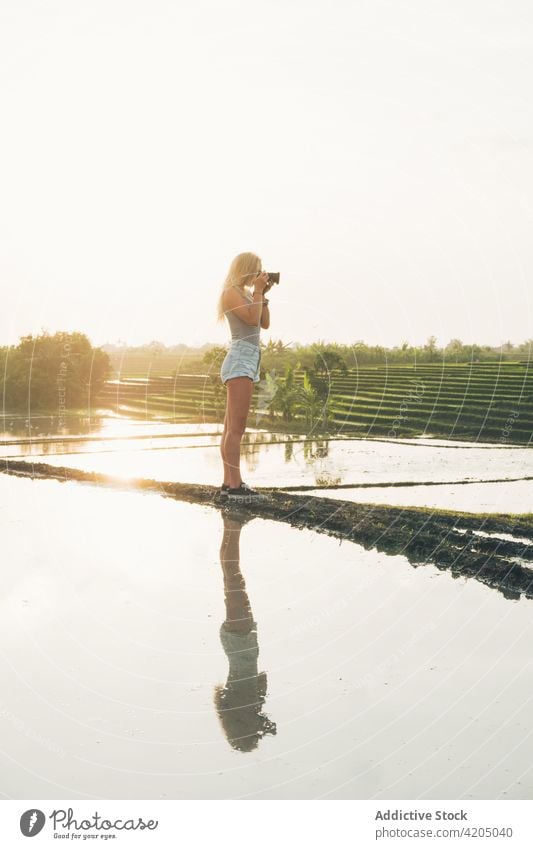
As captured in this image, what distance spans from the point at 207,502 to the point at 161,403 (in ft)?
49.8

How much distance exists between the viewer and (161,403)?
2431 centimetres

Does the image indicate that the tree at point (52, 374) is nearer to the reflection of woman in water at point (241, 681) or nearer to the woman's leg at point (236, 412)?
the woman's leg at point (236, 412)

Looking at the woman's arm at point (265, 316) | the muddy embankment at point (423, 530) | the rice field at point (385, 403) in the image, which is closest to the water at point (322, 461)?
the rice field at point (385, 403)

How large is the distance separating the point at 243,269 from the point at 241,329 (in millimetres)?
472

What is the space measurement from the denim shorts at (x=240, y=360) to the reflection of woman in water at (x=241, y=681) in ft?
5.13

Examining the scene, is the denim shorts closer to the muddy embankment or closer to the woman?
the woman

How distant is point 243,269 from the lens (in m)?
6.79

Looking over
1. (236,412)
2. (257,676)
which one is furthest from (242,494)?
(257,676)

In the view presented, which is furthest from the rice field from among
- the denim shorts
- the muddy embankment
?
the denim shorts

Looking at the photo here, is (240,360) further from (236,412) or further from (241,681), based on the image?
(241,681)

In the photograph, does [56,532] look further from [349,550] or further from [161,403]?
[161,403]

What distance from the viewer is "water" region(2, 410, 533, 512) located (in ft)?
33.2

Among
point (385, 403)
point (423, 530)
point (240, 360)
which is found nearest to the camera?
point (240, 360)
